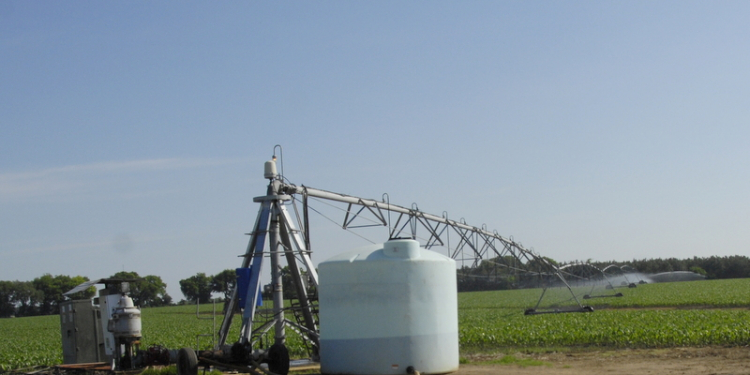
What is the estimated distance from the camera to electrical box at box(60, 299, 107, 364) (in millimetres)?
19375

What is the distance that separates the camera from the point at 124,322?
54.0 ft

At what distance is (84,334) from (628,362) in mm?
13757

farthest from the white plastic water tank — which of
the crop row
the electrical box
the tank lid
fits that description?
the crop row

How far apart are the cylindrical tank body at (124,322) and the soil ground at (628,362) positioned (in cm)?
722

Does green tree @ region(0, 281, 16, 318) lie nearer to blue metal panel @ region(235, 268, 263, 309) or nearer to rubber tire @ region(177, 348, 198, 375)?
blue metal panel @ region(235, 268, 263, 309)

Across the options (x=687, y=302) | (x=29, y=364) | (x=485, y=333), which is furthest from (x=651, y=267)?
(x=29, y=364)

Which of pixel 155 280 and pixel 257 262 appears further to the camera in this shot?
pixel 155 280

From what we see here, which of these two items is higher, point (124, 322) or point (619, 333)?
point (124, 322)

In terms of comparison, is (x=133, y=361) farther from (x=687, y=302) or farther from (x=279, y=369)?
(x=687, y=302)

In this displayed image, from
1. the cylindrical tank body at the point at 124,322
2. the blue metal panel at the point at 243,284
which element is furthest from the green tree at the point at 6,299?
the blue metal panel at the point at 243,284

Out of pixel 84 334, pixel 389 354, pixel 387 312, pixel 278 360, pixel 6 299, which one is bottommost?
pixel 6 299

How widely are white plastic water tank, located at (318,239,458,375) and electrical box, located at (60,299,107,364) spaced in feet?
22.0

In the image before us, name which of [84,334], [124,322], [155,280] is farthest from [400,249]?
[155,280]

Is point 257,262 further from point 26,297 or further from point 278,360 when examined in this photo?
point 26,297
